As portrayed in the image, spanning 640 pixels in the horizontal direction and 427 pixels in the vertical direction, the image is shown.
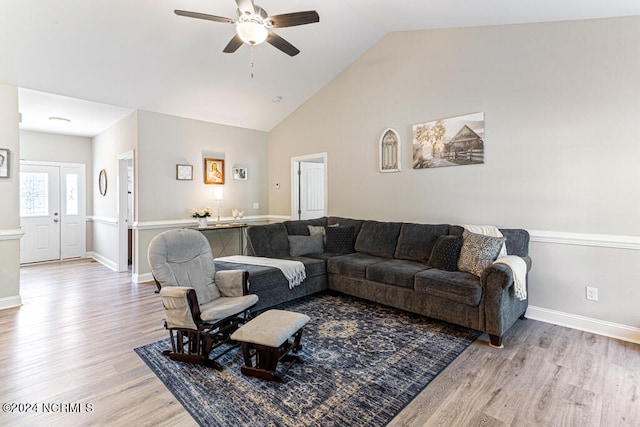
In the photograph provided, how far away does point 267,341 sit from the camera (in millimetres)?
2197

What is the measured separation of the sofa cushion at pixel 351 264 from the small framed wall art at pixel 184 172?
2.95 m

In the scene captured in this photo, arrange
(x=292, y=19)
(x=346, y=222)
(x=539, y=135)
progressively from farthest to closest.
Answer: (x=346, y=222) → (x=539, y=135) → (x=292, y=19)

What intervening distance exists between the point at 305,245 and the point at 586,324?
322 cm

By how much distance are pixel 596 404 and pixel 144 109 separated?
6052mm

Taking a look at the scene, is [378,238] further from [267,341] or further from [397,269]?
[267,341]

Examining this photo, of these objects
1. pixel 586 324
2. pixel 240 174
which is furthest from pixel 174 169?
pixel 586 324

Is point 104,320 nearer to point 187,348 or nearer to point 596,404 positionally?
point 187,348

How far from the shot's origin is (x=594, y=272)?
10.3 ft

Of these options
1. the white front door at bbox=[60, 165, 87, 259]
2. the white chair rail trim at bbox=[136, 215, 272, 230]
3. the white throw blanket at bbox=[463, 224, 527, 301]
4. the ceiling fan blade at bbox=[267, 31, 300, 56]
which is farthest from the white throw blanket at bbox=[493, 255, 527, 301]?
the white front door at bbox=[60, 165, 87, 259]

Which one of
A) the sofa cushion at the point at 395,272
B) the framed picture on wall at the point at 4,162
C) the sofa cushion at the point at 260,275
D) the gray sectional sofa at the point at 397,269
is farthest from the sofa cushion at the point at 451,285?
the framed picture on wall at the point at 4,162

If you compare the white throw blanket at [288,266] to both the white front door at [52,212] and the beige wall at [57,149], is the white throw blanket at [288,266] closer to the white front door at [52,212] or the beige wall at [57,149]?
the white front door at [52,212]

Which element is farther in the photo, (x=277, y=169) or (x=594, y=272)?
(x=277, y=169)

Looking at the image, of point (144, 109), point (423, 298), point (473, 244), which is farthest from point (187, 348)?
point (144, 109)

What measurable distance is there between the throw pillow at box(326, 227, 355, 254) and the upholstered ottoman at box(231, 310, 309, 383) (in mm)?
2183
